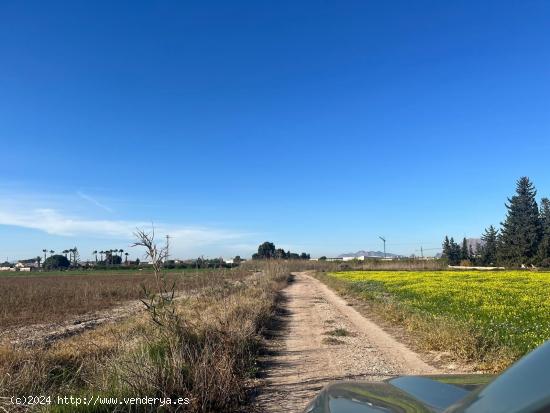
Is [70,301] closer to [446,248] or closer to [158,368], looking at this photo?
[158,368]

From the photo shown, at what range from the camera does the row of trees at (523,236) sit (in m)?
87.1

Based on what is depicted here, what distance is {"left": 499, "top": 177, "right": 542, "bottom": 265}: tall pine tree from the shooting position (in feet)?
290

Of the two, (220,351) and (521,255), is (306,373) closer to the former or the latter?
(220,351)

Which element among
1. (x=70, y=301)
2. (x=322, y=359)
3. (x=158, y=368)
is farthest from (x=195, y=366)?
(x=70, y=301)

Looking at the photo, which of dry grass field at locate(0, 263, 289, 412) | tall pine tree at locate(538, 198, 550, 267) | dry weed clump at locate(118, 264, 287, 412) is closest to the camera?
dry grass field at locate(0, 263, 289, 412)

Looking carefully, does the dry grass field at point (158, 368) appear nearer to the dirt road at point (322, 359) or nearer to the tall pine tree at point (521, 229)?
the dirt road at point (322, 359)

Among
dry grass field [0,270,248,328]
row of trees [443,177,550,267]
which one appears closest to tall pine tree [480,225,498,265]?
row of trees [443,177,550,267]

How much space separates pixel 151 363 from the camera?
657 centimetres

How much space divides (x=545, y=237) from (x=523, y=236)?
495cm

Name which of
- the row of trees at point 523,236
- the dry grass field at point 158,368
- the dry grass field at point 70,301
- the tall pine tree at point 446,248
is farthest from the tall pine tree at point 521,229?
the dry grass field at point 158,368

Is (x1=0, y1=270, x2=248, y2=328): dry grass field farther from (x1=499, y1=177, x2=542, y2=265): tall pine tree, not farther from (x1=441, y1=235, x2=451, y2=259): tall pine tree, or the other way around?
(x1=441, y1=235, x2=451, y2=259): tall pine tree

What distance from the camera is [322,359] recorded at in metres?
10.9

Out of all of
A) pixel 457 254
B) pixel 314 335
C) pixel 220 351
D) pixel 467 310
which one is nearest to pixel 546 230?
pixel 457 254

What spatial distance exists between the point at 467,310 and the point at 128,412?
16746 mm
